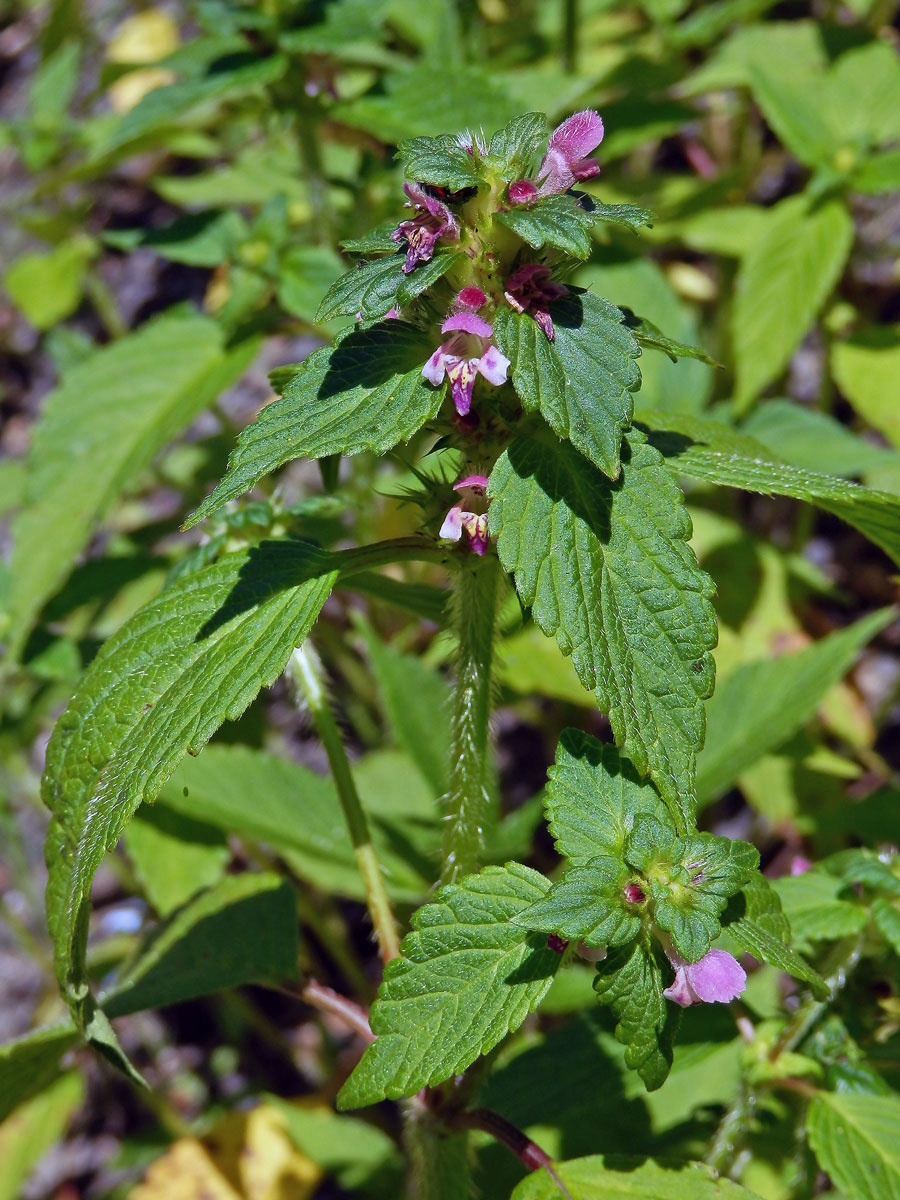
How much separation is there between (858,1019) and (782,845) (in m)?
1.43

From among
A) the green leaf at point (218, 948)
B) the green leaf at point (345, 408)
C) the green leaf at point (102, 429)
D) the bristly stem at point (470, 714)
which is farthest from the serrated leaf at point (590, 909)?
the green leaf at point (102, 429)

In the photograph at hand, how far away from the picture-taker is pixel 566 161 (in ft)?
3.70

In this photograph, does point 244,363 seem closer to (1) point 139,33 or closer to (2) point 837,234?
(2) point 837,234

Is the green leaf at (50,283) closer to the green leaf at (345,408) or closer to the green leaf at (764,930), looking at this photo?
the green leaf at (345,408)

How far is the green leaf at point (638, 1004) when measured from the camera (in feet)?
3.59

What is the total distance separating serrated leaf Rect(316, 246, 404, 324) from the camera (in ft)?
3.55

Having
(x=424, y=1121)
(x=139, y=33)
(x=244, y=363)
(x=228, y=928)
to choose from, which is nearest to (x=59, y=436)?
(x=244, y=363)

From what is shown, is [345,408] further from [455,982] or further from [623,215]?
[455,982]

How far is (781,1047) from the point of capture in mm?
1517

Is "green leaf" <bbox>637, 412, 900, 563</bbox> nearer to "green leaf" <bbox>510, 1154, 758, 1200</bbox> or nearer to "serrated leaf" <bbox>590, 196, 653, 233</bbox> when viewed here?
"serrated leaf" <bbox>590, 196, 653, 233</bbox>

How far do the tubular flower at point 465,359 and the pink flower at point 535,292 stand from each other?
0.12 feet

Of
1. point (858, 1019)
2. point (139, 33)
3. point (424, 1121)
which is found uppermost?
point (139, 33)

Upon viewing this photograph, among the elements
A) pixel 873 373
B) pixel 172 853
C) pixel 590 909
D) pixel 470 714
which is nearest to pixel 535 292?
pixel 470 714

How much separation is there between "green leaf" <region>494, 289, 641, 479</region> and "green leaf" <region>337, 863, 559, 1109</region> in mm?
488
